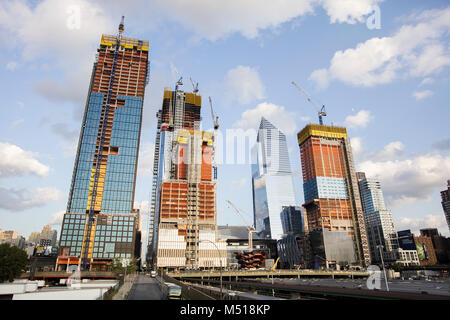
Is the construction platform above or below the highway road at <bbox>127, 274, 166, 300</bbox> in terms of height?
below

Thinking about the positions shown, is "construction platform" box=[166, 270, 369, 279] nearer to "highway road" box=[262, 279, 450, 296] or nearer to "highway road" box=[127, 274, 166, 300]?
"highway road" box=[262, 279, 450, 296]

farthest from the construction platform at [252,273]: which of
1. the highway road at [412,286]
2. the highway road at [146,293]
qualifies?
the highway road at [146,293]

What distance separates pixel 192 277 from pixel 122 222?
228ft

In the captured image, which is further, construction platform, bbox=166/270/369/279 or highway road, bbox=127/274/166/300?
construction platform, bbox=166/270/369/279

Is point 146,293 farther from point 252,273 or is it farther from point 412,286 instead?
point 252,273

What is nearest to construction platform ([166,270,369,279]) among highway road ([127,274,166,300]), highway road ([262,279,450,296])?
highway road ([262,279,450,296])

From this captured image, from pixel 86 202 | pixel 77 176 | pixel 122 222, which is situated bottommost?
pixel 122 222

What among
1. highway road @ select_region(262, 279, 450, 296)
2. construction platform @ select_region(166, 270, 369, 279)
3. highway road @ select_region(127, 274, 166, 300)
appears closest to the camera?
highway road @ select_region(127, 274, 166, 300)

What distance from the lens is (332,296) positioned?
2082 inches

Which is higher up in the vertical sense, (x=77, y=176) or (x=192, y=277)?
(x=77, y=176)

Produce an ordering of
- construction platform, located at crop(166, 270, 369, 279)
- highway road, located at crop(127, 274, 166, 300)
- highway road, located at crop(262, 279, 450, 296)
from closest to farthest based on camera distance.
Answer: highway road, located at crop(127, 274, 166, 300) → highway road, located at crop(262, 279, 450, 296) → construction platform, located at crop(166, 270, 369, 279)
